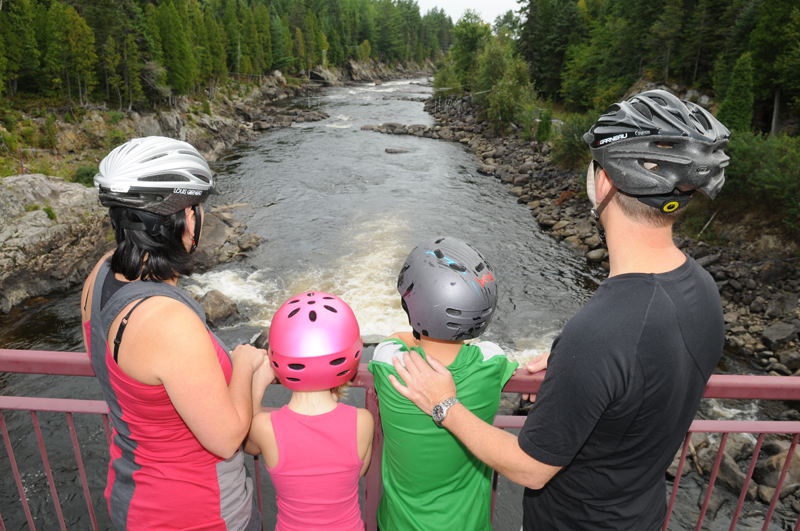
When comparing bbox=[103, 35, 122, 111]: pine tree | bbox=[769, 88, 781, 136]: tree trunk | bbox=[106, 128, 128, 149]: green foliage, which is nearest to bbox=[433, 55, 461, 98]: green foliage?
bbox=[103, 35, 122, 111]: pine tree

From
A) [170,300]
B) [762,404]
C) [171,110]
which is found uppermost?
[170,300]

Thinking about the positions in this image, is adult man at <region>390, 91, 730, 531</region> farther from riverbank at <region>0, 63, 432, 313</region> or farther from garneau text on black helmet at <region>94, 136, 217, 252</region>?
riverbank at <region>0, 63, 432, 313</region>

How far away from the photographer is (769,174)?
1534cm

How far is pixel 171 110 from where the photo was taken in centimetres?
3256

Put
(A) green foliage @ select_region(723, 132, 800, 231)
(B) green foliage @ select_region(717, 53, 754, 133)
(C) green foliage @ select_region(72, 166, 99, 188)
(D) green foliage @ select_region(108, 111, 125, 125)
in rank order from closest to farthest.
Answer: (A) green foliage @ select_region(723, 132, 800, 231), (C) green foliage @ select_region(72, 166, 99, 188), (B) green foliage @ select_region(717, 53, 754, 133), (D) green foliage @ select_region(108, 111, 125, 125)

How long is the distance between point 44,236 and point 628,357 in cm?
1587

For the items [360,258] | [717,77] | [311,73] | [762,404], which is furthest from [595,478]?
[311,73]

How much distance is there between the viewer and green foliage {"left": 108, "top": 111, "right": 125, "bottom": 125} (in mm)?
26672

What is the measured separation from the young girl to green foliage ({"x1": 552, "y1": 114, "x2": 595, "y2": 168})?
24408 millimetres

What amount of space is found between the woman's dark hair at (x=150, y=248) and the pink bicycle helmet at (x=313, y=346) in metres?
0.41

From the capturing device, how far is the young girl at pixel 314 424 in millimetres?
1779

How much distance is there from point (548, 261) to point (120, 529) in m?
16.2

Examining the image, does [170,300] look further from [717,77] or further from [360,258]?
[717,77]

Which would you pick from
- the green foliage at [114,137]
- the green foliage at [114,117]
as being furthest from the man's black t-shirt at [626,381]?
the green foliage at [114,117]
